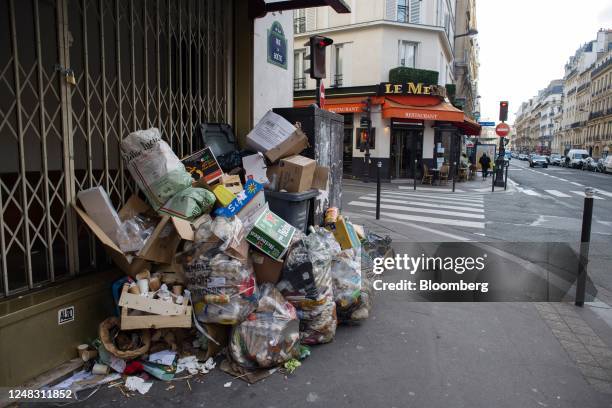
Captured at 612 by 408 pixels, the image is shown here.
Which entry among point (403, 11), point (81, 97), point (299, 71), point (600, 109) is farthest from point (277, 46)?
point (600, 109)

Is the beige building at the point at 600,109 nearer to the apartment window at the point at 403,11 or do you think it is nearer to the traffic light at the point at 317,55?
the apartment window at the point at 403,11

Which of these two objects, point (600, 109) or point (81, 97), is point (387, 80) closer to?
point (81, 97)

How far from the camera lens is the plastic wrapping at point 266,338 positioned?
3240 mm

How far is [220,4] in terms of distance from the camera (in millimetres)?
5316

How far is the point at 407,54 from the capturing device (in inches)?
926

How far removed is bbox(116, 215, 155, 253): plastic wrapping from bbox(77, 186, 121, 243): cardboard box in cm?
6

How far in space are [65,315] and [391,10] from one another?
22915 mm

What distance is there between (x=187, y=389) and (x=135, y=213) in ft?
5.62

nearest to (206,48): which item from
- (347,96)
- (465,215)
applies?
(465,215)

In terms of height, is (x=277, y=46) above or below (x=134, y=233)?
above

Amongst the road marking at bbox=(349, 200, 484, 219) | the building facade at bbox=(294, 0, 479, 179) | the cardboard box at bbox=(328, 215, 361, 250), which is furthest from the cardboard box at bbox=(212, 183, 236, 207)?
the building facade at bbox=(294, 0, 479, 179)

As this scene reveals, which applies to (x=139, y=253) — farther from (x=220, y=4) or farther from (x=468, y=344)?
(x=220, y=4)

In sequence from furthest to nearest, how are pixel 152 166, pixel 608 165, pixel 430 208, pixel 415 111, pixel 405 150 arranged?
1. pixel 608 165
2. pixel 405 150
3. pixel 415 111
4. pixel 430 208
5. pixel 152 166

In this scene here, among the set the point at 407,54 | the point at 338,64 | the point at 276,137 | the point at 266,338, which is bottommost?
the point at 266,338
